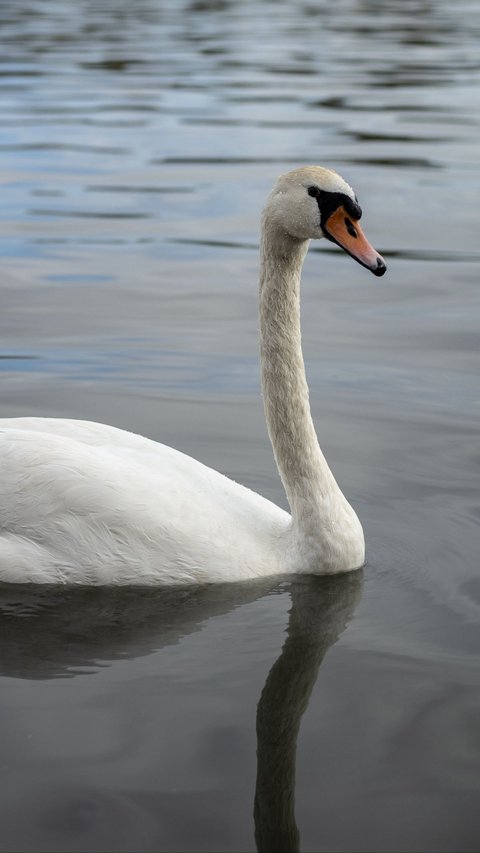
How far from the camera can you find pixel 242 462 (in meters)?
8.13

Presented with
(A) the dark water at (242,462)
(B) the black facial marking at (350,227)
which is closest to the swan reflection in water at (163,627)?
(A) the dark water at (242,462)

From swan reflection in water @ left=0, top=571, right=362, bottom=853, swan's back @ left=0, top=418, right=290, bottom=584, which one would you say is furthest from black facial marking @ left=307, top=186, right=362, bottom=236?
swan reflection in water @ left=0, top=571, right=362, bottom=853

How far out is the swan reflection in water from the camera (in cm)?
547

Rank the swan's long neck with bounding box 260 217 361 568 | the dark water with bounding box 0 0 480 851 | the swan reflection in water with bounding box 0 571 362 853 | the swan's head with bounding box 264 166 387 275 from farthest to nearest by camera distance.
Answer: the swan's long neck with bounding box 260 217 361 568
the swan's head with bounding box 264 166 387 275
the swan reflection in water with bounding box 0 571 362 853
the dark water with bounding box 0 0 480 851

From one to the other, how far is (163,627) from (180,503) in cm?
60

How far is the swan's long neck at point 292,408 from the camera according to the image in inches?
260

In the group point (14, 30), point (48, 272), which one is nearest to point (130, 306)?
point (48, 272)

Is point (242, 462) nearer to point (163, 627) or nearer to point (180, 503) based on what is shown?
point (180, 503)

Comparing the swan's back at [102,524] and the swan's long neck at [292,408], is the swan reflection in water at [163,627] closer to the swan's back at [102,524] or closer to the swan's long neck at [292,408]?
the swan's back at [102,524]

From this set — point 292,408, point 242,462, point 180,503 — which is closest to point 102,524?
point 180,503

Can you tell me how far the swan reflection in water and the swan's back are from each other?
0.30 ft

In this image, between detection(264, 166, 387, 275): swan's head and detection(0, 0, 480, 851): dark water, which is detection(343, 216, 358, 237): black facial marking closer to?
detection(264, 166, 387, 275): swan's head

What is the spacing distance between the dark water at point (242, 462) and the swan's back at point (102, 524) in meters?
0.12

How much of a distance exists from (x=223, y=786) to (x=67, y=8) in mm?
41963
